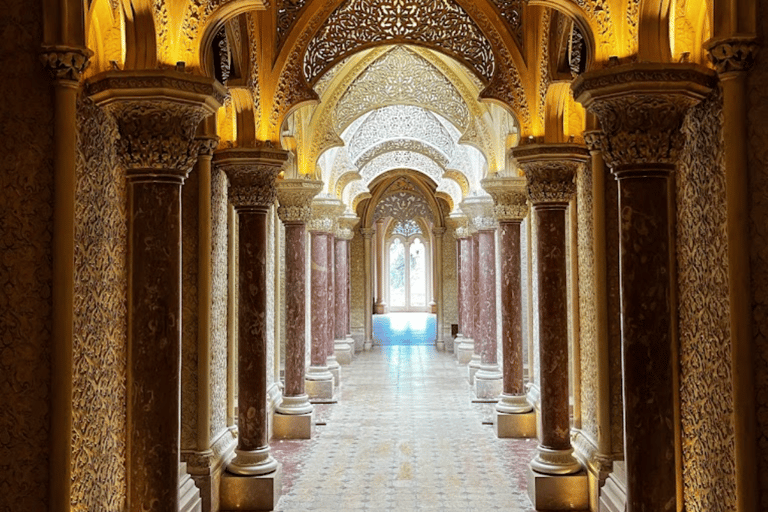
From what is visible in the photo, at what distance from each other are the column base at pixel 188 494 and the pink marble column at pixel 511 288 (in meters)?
4.63

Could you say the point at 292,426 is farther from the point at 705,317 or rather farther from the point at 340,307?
the point at 340,307

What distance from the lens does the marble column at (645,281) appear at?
4.43 meters

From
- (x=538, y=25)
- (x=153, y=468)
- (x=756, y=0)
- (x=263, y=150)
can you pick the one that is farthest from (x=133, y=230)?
(x=538, y=25)

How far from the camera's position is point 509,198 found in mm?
10062

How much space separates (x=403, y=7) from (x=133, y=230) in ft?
11.6

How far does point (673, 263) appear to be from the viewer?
15.3ft

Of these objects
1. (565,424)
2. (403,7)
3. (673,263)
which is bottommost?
(565,424)

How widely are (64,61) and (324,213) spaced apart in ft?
33.1

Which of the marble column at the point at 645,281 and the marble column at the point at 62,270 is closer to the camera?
the marble column at the point at 62,270

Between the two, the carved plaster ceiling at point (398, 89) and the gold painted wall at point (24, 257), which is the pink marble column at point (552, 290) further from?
the gold painted wall at point (24, 257)

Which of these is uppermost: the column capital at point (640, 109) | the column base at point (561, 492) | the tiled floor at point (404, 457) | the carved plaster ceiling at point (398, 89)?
the carved plaster ceiling at point (398, 89)

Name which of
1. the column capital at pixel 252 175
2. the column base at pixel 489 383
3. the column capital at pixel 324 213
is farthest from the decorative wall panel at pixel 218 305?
the column capital at pixel 324 213

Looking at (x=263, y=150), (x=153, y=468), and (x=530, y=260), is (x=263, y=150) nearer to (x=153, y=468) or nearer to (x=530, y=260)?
(x=153, y=468)

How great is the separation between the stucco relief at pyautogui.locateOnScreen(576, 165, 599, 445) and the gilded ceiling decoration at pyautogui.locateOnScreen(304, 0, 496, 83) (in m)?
1.38
